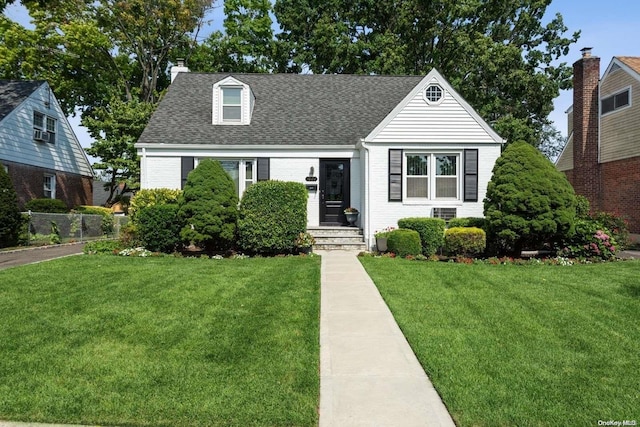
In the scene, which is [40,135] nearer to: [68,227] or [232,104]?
[68,227]

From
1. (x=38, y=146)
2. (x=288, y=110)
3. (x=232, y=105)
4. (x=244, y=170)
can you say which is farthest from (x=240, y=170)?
(x=38, y=146)

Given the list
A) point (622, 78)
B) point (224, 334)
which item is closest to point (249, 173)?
point (224, 334)

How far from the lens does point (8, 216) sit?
12414 millimetres

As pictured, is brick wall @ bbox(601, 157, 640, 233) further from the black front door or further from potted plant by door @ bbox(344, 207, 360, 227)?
the black front door

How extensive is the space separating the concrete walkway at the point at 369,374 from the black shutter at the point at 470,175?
781 cm

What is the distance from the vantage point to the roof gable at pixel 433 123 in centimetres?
1280

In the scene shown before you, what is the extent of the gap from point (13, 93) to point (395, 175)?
19147 millimetres

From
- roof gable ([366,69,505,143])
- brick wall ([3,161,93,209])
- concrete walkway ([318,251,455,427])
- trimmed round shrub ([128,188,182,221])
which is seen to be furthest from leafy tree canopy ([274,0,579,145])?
concrete walkway ([318,251,455,427])

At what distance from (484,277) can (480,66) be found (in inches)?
784

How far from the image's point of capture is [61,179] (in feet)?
71.7

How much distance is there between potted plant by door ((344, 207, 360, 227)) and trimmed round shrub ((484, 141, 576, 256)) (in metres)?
4.55

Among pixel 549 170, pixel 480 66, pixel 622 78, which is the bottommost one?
pixel 549 170

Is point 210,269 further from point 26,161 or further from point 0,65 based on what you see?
point 0,65

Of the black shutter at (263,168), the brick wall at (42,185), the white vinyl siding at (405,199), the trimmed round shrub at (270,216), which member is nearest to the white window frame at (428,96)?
the white vinyl siding at (405,199)
